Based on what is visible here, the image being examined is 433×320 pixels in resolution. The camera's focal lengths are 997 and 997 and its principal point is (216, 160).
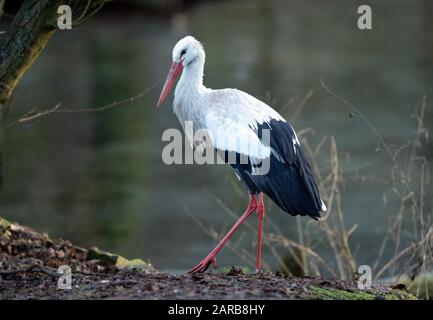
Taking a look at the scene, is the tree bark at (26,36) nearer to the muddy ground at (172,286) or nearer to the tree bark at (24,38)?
the tree bark at (24,38)

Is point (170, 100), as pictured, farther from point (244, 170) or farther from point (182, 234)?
point (244, 170)

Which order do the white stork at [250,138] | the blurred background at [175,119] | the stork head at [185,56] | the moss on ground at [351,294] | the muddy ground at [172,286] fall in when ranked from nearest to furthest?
the muddy ground at [172,286], the moss on ground at [351,294], the white stork at [250,138], the stork head at [185,56], the blurred background at [175,119]

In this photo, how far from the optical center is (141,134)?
14.2 m

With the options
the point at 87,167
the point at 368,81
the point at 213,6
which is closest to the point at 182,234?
the point at 87,167

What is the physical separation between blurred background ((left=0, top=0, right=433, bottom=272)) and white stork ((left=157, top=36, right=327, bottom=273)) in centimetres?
32

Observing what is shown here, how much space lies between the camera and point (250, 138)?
669 cm

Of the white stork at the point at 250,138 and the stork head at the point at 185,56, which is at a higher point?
the stork head at the point at 185,56

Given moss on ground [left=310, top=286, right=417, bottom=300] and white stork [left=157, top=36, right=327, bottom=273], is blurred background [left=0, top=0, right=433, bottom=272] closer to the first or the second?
white stork [left=157, top=36, right=327, bottom=273]

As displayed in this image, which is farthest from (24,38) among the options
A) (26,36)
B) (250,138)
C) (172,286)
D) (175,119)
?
(175,119)

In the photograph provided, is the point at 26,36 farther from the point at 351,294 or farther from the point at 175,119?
the point at 175,119

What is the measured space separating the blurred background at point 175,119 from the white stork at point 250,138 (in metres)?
0.32

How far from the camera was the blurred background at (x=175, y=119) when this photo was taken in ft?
35.5

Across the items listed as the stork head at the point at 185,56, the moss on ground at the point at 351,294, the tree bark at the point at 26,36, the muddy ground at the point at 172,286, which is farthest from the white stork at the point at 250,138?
the tree bark at the point at 26,36
